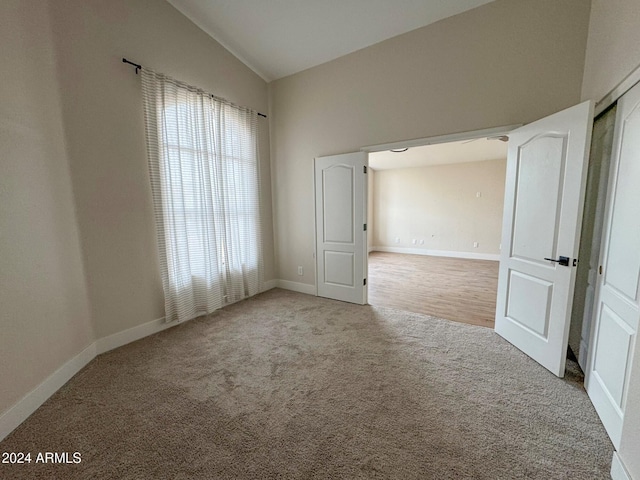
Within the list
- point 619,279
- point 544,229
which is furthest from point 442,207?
point 619,279

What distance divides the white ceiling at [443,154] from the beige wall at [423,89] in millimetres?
2055

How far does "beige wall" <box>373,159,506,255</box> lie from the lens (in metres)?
6.71

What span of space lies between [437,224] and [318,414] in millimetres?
6882

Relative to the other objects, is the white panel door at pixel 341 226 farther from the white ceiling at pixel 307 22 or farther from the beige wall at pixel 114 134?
the beige wall at pixel 114 134

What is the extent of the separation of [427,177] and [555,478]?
23.7ft

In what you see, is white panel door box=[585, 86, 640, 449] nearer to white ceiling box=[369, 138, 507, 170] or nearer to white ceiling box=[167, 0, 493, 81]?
white ceiling box=[167, 0, 493, 81]

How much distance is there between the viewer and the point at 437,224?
7469mm

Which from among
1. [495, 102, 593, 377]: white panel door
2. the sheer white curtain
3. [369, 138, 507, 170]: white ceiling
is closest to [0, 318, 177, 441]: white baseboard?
the sheer white curtain

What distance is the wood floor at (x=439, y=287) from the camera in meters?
3.44

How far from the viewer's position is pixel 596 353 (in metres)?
1.79

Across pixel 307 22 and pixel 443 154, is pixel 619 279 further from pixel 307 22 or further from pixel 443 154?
pixel 443 154

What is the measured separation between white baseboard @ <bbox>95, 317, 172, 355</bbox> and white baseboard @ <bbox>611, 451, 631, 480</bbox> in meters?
3.60

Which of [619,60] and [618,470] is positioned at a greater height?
[619,60]

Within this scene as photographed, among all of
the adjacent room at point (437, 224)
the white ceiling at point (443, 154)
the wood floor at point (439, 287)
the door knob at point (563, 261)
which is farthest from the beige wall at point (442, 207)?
the door knob at point (563, 261)
